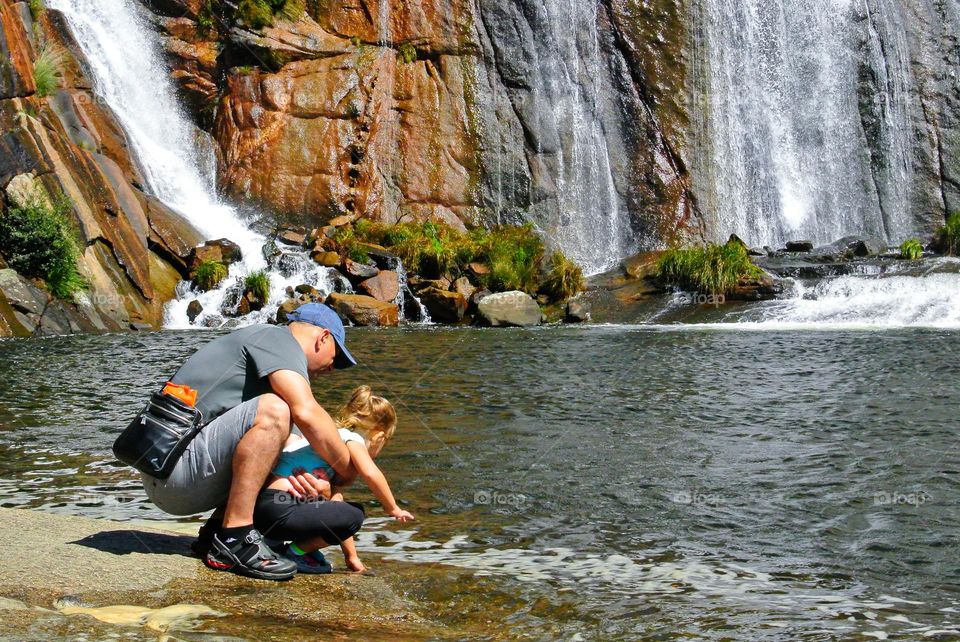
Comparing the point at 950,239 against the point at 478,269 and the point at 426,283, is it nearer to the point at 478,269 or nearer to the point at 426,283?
the point at 478,269

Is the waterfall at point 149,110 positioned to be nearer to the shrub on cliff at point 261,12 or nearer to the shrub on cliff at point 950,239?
the shrub on cliff at point 261,12

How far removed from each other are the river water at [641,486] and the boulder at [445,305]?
1117 centimetres

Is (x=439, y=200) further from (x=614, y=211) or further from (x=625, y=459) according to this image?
(x=625, y=459)

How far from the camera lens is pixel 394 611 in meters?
4.39

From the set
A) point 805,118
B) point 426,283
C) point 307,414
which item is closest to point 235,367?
point 307,414

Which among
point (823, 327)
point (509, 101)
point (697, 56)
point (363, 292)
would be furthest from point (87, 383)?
point (697, 56)

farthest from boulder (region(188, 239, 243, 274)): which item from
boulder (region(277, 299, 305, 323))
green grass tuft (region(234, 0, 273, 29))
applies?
green grass tuft (region(234, 0, 273, 29))

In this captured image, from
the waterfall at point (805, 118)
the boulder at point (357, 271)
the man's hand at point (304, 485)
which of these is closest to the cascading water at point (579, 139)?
the waterfall at point (805, 118)

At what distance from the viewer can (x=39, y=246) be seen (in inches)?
861

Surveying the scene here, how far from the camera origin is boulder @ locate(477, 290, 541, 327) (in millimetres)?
25234

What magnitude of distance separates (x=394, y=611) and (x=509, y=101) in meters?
32.0

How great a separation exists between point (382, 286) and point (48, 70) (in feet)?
36.1

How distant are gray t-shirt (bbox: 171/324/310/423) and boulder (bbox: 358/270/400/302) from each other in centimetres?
2183

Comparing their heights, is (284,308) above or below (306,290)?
below
